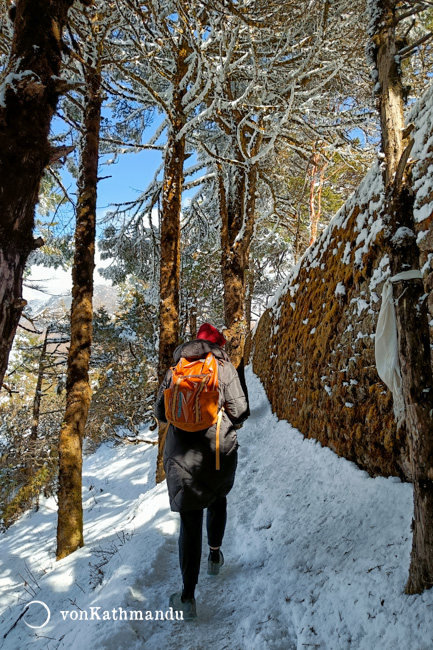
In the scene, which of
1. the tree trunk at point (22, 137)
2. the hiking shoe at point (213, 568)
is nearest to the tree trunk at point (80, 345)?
the hiking shoe at point (213, 568)

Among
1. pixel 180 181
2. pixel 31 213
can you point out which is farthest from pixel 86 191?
pixel 31 213

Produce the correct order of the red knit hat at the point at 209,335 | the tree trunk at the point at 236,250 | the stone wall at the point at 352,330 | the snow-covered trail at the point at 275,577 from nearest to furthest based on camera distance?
the snow-covered trail at the point at 275,577 → the stone wall at the point at 352,330 → the red knit hat at the point at 209,335 → the tree trunk at the point at 236,250

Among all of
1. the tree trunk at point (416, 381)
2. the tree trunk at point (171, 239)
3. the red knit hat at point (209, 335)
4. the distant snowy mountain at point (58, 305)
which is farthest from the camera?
the distant snowy mountain at point (58, 305)

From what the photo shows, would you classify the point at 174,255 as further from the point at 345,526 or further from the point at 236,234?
the point at 345,526

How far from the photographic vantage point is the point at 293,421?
15.3ft

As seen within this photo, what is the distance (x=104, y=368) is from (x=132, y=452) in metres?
3.97

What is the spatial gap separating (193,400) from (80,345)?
9.79ft

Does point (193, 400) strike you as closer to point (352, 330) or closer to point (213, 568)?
point (213, 568)

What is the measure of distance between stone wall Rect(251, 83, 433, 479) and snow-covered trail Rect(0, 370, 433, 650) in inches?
9.6

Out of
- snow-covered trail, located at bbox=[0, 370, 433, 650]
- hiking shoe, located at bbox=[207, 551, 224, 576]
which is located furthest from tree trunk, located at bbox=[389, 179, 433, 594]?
hiking shoe, located at bbox=[207, 551, 224, 576]

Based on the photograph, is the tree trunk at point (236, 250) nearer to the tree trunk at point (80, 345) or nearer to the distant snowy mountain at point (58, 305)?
the tree trunk at point (80, 345)

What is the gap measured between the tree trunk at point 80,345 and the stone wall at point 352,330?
291cm

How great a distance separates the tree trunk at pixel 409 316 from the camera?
162 cm

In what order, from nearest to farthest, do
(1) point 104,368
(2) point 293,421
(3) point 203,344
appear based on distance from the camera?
(3) point 203,344 < (2) point 293,421 < (1) point 104,368
